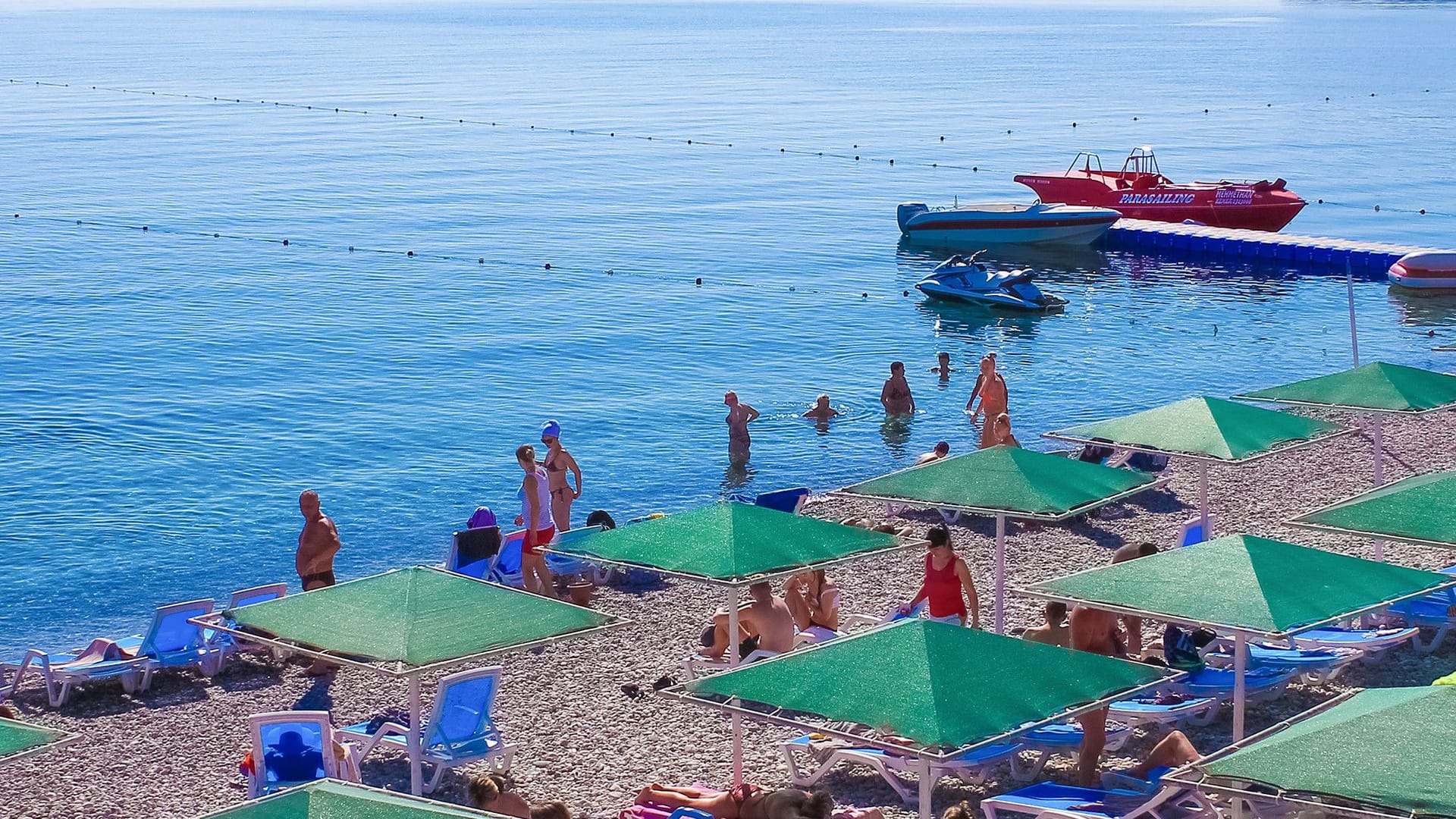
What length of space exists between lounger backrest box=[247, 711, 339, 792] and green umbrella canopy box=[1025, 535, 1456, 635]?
4.70 metres

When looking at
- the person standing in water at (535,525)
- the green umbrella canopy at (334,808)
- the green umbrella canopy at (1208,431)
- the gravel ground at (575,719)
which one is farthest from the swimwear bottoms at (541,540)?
the green umbrella canopy at (334,808)

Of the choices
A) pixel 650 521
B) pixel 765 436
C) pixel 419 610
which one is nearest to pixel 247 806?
pixel 419 610

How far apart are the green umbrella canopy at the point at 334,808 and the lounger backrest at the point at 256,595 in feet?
22.3

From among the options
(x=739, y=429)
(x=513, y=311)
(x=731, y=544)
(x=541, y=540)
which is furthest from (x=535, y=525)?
(x=513, y=311)

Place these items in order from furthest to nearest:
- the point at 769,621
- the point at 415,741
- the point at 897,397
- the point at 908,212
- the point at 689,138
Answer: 1. the point at 689,138
2. the point at 908,212
3. the point at 897,397
4. the point at 769,621
5. the point at 415,741

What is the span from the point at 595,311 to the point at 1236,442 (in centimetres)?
2790

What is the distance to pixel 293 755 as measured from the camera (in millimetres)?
10375

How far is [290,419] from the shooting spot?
29.7 metres

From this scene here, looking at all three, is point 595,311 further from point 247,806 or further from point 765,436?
point 247,806

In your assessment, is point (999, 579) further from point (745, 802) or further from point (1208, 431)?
point (745, 802)

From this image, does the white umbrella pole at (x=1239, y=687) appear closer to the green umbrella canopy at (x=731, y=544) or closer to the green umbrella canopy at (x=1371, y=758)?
the green umbrella canopy at (x=1371, y=758)

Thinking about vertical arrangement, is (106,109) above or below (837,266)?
above

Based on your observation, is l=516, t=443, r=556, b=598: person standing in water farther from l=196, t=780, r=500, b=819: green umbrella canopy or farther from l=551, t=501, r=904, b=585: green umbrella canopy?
l=196, t=780, r=500, b=819: green umbrella canopy

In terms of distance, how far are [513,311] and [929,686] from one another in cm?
3347
